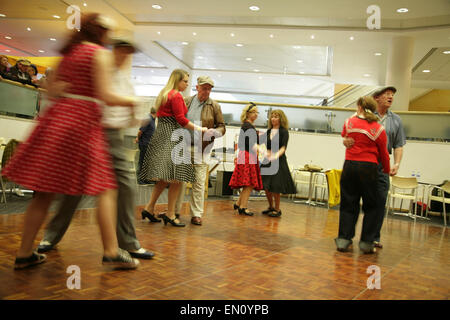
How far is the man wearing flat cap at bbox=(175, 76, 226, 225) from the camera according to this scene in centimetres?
373

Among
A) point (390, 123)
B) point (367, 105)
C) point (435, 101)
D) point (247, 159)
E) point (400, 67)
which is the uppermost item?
point (435, 101)

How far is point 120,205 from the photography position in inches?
91.5

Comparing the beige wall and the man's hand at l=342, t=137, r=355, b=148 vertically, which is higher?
the beige wall

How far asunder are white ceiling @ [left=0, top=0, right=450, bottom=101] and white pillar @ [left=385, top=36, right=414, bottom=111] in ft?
0.73

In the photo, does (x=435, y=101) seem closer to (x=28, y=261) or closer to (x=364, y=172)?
(x=364, y=172)

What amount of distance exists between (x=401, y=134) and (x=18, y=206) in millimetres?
4233

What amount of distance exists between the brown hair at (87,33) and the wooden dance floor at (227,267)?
3.98 feet

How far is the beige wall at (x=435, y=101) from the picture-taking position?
17.7m

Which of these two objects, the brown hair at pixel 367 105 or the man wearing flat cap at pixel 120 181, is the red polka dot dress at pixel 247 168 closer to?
the brown hair at pixel 367 105

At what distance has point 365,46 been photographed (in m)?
10.5

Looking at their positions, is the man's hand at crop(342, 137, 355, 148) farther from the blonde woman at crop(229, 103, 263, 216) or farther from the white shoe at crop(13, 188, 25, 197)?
the white shoe at crop(13, 188, 25, 197)

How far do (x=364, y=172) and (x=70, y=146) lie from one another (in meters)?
2.46

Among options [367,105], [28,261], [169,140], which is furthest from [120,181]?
[367,105]

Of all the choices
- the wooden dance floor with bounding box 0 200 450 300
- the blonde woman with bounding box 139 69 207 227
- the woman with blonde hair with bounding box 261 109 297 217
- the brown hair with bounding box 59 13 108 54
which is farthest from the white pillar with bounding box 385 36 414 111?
the brown hair with bounding box 59 13 108 54
